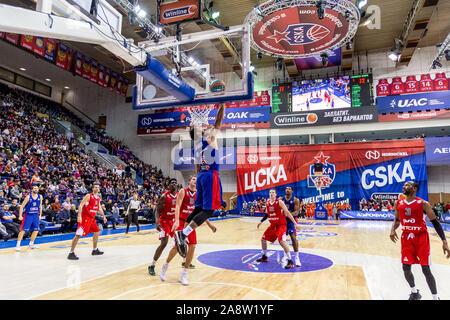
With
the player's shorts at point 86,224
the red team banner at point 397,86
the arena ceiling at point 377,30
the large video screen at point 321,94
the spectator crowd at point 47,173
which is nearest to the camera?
the player's shorts at point 86,224

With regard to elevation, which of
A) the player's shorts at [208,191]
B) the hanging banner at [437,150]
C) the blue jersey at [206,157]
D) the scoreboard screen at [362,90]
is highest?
the scoreboard screen at [362,90]

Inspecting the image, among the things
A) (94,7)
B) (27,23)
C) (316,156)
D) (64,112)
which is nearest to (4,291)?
(27,23)

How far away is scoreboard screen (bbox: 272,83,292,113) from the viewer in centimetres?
2188

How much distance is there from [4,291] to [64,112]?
24481 mm

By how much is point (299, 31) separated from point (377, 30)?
30.7 feet

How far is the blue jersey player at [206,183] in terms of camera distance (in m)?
3.92

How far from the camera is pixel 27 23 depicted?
14.5ft

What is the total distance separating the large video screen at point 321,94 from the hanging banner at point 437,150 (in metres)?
5.53

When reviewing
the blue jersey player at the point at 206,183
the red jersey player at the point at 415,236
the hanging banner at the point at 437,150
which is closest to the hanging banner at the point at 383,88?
the hanging banner at the point at 437,150

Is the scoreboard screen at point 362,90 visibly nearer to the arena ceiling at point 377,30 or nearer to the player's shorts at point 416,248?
the arena ceiling at point 377,30

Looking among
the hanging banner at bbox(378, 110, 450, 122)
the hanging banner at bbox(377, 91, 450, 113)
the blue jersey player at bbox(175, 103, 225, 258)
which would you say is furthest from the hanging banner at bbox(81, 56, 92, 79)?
the hanging banner at bbox(378, 110, 450, 122)

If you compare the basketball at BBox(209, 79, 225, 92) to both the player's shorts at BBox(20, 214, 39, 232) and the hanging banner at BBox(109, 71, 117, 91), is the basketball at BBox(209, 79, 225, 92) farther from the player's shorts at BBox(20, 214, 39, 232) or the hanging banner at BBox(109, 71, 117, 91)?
the hanging banner at BBox(109, 71, 117, 91)

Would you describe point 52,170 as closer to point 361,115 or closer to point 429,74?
point 361,115

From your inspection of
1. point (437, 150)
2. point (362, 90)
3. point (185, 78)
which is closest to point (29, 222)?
point (185, 78)
